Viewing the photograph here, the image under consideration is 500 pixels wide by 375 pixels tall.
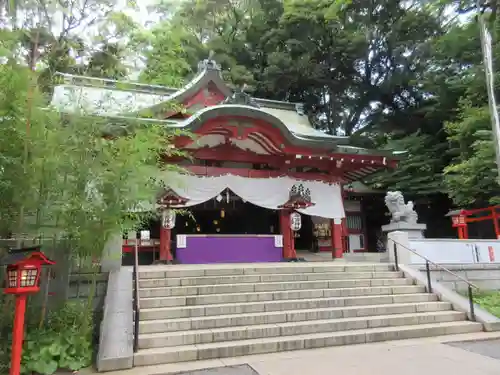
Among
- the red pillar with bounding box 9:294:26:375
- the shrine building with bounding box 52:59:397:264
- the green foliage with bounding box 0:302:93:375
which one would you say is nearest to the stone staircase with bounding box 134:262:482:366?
the green foliage with bounding box 0:302:93:375

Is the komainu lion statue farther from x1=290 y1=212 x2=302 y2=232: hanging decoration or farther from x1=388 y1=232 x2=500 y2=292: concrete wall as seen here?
x1=290 y1=212 x2=302 y2=232: hanging decoration

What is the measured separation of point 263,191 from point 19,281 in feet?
24.9

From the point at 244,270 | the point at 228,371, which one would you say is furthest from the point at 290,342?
the point at 244,270

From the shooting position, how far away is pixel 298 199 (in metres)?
10.7

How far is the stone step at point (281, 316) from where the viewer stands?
18.7 feet

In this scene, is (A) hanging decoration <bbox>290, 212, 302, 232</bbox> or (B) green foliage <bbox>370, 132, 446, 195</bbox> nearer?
(A) hanging decoration <bbox>290, 212, 302, 232</bbox>

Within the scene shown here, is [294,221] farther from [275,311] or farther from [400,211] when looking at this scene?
[275,311]

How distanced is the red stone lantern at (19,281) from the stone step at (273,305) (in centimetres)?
203

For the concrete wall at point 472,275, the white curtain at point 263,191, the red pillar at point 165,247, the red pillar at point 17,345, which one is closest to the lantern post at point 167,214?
the red pillar at point 165,247

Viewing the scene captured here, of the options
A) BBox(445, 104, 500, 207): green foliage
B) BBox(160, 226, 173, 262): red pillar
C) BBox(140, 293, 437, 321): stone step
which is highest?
BBox(445, 104, 500, 207): green foliage

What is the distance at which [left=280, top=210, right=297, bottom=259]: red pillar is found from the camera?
11.0 metres

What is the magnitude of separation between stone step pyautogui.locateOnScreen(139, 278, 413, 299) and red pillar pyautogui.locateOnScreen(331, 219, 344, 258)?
330cm

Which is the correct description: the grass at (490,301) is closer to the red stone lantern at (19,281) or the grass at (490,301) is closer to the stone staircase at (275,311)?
the stone staircase at (275,311)

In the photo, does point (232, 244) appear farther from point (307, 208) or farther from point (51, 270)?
point (51, 270)
